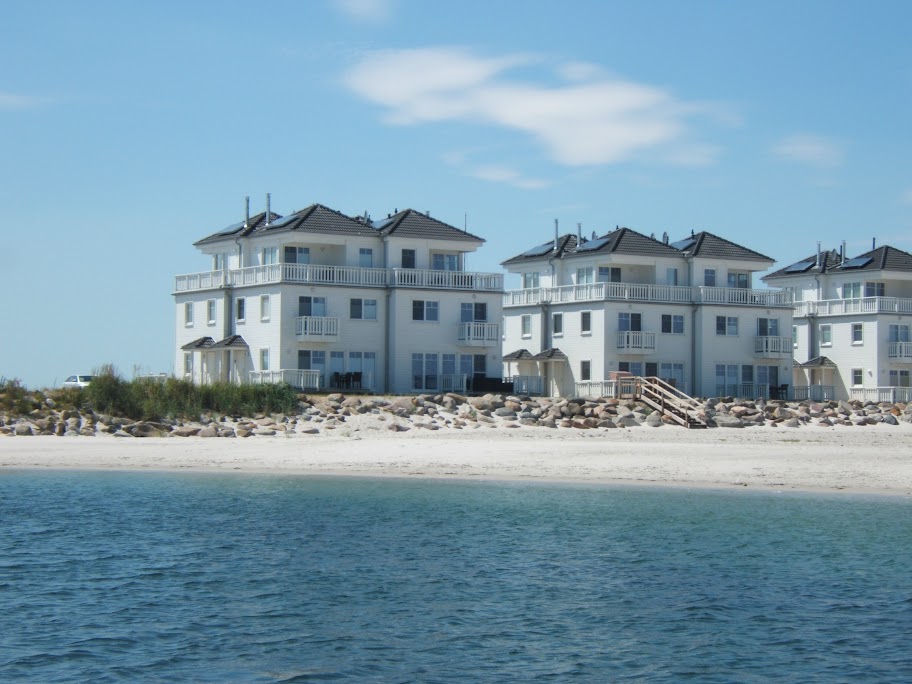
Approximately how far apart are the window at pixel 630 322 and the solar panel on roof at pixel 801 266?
19255 mm

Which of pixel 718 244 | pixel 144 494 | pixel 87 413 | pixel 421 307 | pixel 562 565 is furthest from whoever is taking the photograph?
pixel 718 244

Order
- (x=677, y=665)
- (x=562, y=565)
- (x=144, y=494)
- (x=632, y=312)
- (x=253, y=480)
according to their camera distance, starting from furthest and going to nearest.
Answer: (x=632, y=312) → (x=253, y=480) → (x=144, y=494) → (x=562, y=565) → (x=677, y=665)

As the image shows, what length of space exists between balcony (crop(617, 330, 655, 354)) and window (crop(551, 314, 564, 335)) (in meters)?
3.88

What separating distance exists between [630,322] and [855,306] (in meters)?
17.9

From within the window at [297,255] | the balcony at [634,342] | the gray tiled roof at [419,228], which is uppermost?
the gray tiled roof at [419,228]

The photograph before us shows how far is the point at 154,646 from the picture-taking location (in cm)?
1805

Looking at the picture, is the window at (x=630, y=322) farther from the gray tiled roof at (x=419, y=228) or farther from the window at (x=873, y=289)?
the window at (x=873, y=289)

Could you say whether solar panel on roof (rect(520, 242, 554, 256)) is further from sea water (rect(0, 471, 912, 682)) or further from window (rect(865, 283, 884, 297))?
sea water (rect(0, 471, 912, 682))

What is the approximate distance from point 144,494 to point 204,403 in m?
13.4

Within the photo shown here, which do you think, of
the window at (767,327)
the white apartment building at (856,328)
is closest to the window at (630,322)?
the window at (767,327)

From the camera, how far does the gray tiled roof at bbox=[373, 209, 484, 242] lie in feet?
202

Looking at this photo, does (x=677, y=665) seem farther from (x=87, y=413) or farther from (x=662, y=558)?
(x=87, y=413)

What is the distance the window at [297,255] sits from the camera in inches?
2360

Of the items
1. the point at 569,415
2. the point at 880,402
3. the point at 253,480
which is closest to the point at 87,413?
the point at 253,480
